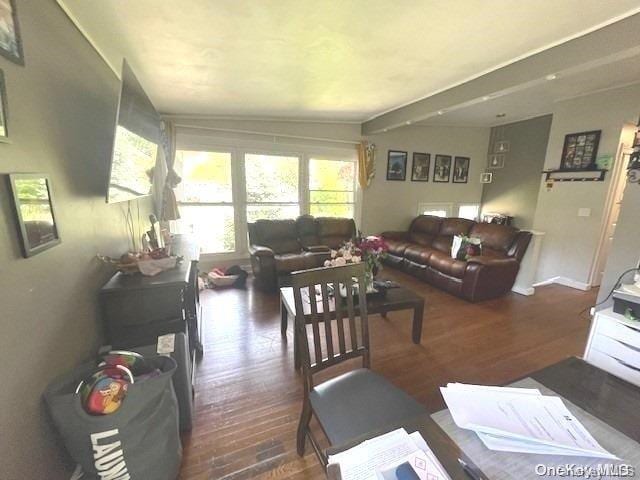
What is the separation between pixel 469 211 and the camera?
20.5 feet

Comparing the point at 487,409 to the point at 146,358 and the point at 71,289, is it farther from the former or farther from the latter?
the point at 71,289

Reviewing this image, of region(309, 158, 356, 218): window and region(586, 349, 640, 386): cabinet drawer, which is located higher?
region(309, 158, 356, 218): window

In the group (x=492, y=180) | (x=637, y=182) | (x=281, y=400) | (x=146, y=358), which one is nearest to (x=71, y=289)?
(x=146, y=358)

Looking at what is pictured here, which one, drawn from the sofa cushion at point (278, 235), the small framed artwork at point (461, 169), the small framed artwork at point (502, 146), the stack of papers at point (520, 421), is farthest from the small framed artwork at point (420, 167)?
the stack of papers at point (520, 421)

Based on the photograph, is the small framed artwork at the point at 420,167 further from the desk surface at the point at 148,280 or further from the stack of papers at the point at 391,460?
the stack of papers at the point at 391,460

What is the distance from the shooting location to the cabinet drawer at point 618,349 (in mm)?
1646

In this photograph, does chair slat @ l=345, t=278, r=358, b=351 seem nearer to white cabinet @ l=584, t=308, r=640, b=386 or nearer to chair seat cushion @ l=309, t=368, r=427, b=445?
chair seat cushion @ l=309, t=368, r=427, b=445

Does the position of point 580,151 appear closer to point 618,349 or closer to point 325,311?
point 618,349

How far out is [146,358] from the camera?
1.32 m

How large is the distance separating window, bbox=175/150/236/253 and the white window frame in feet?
0.26

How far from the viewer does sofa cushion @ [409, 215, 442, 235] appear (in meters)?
4.89

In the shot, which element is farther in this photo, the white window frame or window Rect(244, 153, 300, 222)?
window Rect(244, 153, 300, 222)

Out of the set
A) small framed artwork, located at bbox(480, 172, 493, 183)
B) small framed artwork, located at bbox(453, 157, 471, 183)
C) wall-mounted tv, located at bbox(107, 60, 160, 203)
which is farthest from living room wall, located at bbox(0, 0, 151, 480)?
small framed artwork, located at bbox(480, 172, 493, 183)

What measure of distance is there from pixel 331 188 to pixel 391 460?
456cm
